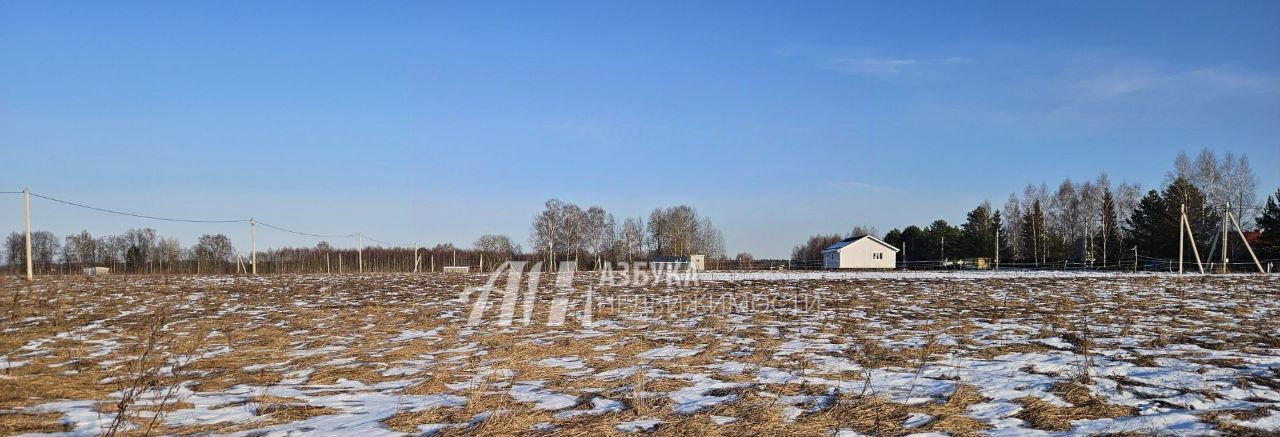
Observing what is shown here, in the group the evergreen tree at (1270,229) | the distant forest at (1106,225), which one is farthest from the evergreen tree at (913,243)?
the evergreen tree at (1270,229)

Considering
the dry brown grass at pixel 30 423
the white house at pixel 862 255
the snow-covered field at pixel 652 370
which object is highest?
the dry brown grass at pixel 30 423

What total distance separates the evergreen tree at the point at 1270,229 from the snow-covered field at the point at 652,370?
3110 centimetres

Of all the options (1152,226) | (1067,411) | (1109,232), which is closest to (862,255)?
(1109,232)

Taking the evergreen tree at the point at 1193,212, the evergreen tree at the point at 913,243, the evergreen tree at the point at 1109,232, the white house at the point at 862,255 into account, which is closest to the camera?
the evergreen tree at the point at 1193,212

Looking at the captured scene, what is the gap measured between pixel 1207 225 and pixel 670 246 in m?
41.8

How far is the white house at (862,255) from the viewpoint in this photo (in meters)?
54.1

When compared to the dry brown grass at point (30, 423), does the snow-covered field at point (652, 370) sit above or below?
below

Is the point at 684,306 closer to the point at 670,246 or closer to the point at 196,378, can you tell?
the point at 196,378

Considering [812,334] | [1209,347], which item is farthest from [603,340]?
[1209,347]

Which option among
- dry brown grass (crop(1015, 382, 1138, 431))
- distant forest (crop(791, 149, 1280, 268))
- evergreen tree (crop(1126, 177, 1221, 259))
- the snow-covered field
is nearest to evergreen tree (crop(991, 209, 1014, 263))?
distant forest (crop(791, 149, 1280, 268))

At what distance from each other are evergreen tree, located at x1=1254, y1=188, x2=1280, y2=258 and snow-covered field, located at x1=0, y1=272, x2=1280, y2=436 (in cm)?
3110

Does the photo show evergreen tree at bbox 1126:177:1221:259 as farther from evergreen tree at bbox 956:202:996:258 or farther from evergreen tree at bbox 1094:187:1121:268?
evergreen tree at bbox 956:202:996:258

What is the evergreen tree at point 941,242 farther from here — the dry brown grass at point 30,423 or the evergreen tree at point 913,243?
the dry brown grass at point 30,423

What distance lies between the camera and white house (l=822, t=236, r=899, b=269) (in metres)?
54.1
